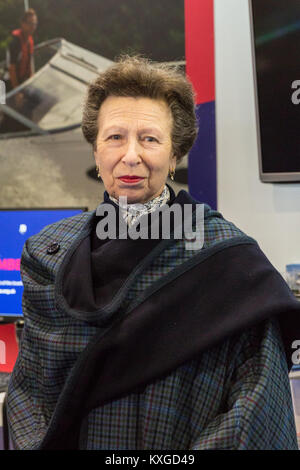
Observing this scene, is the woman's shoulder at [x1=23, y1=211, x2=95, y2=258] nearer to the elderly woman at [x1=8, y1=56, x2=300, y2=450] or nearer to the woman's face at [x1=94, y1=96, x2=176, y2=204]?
the elderly woman at [x1=8, y1=56, x2=300, y2=450]

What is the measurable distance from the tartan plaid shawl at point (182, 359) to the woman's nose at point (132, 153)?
0.72 ft

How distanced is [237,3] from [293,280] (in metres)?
1.12

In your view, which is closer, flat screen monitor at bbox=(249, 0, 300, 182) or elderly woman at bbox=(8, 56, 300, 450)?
elderly woman at bbox=(8, 56, 300, 450)

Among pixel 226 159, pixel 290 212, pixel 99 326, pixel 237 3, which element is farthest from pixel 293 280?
pixel 237 3

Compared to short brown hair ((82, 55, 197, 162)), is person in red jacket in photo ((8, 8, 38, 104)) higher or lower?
higher

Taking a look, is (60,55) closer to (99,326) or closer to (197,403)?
(99,326)

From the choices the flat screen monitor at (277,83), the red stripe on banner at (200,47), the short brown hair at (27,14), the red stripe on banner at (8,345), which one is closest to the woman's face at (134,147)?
the flat screen monitor at (277,83)

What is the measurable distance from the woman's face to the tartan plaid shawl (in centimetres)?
18

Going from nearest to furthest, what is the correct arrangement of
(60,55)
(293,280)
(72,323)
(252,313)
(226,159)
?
(252,313) < (72,323) < (293,280) < (226,159) < (60,55)

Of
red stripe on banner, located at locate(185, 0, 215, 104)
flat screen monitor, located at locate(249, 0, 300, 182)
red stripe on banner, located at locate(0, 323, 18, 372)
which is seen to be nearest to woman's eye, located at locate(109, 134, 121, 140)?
flat screen monitor, located at locate(249, 0, 300, 182)

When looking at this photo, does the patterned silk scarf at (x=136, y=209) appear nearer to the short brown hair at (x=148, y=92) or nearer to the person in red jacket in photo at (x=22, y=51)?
the short brown hair at (x=148, y=92)

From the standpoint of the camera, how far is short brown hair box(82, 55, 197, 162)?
3.91 feet

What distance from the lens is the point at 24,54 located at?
2215 mm
